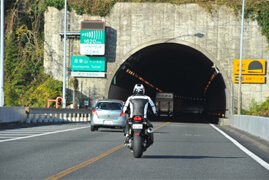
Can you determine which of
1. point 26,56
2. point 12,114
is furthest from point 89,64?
point 12,114

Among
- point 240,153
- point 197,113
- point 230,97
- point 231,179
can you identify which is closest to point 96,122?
point 240,153

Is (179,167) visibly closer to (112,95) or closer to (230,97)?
(230,97)

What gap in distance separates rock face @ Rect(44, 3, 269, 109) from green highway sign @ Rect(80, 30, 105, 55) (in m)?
1.05

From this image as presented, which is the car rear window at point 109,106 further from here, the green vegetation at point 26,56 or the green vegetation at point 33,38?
the green vegetation at point 26,56

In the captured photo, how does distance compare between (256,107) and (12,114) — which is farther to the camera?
(256,107)

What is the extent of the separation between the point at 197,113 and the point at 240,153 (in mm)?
87136

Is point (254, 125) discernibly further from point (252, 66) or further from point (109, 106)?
point (252, 66)

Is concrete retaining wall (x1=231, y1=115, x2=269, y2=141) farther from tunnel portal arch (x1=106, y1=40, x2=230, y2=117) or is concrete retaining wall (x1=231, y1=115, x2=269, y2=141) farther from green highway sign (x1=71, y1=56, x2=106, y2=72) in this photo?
green highway sign (x1=71, y1=56, x2=106, y2=72)

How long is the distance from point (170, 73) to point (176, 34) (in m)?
24.4

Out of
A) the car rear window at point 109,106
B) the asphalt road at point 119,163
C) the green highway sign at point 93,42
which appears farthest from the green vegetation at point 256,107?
the asphalt road at point 119,163

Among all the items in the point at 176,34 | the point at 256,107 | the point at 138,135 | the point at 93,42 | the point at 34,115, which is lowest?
the point at 34,115

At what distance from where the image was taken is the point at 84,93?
163 ft

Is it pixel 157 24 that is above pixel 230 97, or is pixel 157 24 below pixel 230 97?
above

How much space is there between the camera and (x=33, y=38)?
5538cm
